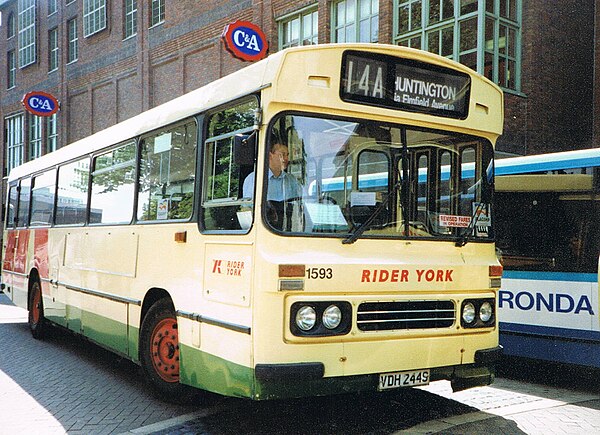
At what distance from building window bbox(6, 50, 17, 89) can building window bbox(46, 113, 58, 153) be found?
5590 mm

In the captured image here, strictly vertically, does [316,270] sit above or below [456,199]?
below

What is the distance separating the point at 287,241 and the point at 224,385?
3.99 feet

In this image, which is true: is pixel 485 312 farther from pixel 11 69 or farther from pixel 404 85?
pixel 11 69

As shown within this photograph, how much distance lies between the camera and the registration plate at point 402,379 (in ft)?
16.7

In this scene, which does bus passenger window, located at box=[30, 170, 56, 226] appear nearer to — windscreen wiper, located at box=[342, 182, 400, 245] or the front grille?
windscreen wiper, located at box=[342, 182, 400, 245]

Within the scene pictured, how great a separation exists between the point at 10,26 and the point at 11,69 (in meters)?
2.38

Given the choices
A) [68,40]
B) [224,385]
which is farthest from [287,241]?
[68,40]

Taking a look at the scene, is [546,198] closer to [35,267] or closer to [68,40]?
[35,267]

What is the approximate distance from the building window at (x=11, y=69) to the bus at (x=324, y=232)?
35163mm

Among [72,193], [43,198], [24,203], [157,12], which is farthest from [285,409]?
[157,12]

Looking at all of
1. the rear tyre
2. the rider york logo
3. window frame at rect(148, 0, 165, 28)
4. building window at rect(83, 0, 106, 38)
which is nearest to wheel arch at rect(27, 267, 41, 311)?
the rear tyre

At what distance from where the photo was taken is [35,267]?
35.9ft

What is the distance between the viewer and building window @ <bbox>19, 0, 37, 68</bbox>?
35781mm

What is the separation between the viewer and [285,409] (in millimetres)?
6055
